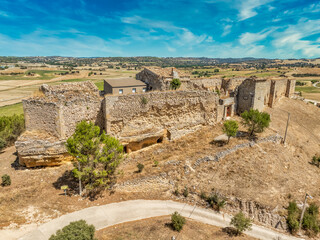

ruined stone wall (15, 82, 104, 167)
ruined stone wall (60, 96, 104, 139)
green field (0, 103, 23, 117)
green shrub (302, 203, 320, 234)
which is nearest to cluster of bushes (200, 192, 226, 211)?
green shrub (302, 203, 320, 234)

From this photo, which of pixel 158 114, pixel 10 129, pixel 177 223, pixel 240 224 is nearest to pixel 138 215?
pixel 177 223

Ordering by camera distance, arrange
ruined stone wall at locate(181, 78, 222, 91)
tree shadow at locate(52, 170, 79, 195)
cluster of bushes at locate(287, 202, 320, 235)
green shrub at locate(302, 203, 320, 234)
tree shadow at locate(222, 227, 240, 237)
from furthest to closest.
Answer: ruined stone wall at locate(181, 78, 222, 91)
tree shadow at locate(52, 170, 79, 195)
green shrub at locate(302, 203, 320, 234)
cluster of bushes at locate(287, 202, 320, 235)
tree shadow at locate(222, 227, 240, 237)

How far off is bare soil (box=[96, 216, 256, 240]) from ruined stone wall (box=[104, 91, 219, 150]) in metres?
9.60

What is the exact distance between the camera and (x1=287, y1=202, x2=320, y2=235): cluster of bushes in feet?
54.9

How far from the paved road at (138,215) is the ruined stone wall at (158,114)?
7.67 meters

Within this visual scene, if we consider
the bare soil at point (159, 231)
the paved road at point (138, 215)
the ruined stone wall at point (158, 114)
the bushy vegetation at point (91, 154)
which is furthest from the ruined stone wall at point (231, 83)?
the bare soil at point (159, 231)

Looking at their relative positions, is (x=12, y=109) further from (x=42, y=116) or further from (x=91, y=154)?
(x=91, y=154)

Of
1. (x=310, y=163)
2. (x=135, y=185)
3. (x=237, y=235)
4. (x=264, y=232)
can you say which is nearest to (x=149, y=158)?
(x=135, y=185)

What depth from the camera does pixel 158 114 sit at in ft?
81.5

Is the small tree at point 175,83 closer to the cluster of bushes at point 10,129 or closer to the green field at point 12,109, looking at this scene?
the cluster of bushes at point 10,129

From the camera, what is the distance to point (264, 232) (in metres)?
16.8

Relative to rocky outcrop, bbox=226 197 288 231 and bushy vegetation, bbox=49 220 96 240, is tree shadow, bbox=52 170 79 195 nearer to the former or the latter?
bushy vegetation, bbox=49 220 96 240

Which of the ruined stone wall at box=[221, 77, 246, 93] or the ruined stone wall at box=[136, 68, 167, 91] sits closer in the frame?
the ruined stone wall at box=[136, 68, 167, 91]

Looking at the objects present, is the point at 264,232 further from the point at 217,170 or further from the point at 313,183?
the point at 313,183
